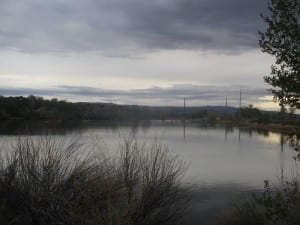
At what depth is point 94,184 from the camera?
276 inches

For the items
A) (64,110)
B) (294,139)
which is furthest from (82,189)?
(64,110)

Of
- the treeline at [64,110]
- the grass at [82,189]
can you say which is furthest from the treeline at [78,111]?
the grass at [82,189]

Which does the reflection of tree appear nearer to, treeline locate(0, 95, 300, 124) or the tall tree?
the tall tree

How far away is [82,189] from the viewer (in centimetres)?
723

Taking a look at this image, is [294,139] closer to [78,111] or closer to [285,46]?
[285,46]

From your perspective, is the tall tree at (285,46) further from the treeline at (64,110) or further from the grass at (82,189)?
the treeline at (64,110)

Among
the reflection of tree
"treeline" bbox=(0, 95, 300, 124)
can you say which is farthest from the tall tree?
"treeline" bbox=(0, 95, 300, 124)

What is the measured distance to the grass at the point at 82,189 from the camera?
21.4 ft

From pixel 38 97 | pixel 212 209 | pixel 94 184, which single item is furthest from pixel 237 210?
pixel 38 97

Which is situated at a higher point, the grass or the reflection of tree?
the reflection of tree

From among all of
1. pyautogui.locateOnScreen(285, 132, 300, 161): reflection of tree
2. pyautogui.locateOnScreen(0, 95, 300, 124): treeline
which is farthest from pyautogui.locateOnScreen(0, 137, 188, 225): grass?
pyautogui.locateOnScreen(0, 95, 300, 124): treeline

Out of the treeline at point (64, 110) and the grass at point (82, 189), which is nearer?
the grass at point (82, 189)

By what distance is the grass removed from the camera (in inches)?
257

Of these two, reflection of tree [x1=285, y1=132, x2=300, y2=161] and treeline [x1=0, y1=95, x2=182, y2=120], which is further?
treeline [x1=0, y1=95, x2=182, y2=120]
